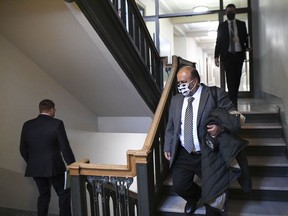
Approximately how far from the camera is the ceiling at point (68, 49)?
10.3 feet

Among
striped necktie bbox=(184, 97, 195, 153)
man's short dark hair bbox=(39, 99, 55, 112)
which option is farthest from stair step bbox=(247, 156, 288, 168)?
man's short dark hair bbox=(39, 99, 55, 112)

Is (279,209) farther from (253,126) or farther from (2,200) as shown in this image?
(2,200)

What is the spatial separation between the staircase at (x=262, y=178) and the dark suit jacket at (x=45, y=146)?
117 centimetres

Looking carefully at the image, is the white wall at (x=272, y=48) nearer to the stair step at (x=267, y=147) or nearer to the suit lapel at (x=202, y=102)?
the stair step at (x=267, y=147)

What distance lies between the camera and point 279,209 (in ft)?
8.65

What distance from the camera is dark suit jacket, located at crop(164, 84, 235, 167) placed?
2336 millimetres

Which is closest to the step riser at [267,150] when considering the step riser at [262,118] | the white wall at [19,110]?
the step riser at [262,118]

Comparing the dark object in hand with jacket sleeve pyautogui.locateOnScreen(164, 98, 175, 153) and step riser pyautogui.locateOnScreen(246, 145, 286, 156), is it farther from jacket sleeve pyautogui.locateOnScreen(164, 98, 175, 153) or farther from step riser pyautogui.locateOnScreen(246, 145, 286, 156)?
step riser pyautogui.locateOnScreen(246, 145, 286, 156)

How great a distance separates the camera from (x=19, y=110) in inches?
146

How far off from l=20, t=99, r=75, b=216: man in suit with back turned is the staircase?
1166 mm

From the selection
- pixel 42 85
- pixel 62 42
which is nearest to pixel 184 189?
pixel 62 42

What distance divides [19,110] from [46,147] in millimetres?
850

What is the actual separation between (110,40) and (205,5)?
484 cm

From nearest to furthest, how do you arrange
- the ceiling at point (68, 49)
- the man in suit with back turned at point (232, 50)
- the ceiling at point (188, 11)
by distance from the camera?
1. the ceiling at point (68, 49)
2. the man in suit with back turned at point (232, 50)
3. the ceiling at point (188, 11)
